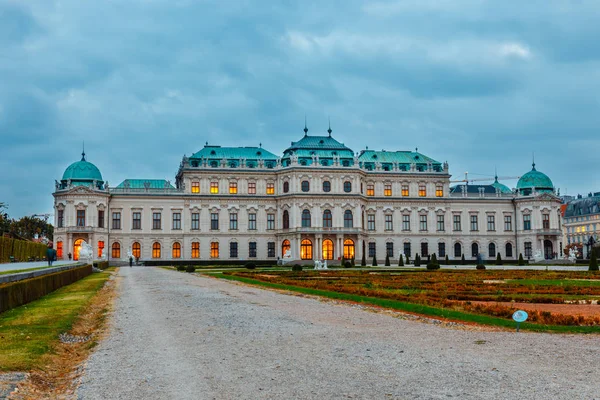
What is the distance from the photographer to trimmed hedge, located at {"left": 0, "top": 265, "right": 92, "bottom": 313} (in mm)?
15594

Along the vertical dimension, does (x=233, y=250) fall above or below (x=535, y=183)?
below

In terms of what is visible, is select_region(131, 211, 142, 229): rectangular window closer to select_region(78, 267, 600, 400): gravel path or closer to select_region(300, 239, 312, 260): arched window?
select_region(300, 239, 312, 260): arched window

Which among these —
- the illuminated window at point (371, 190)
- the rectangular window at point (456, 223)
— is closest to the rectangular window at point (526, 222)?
the rectangular window at point (456, 223)

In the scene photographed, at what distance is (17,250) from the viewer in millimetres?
44562

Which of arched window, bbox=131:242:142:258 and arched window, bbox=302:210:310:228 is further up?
arched window, bbox=302:210:310:228

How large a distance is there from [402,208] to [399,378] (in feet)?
230

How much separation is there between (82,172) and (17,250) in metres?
28.5

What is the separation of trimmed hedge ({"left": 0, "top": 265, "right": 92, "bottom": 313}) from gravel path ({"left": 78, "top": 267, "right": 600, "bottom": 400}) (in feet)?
10.2

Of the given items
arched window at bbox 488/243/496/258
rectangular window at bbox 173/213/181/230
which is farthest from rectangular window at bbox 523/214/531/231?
rectangular window at bbox 173/213/181/230

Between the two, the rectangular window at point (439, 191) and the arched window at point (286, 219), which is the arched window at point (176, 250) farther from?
the rectangular window at point (439, 191)

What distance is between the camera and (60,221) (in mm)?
70125

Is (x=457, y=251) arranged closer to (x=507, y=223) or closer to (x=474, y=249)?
(x=474, y=249)

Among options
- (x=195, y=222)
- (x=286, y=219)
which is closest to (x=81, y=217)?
(x=195, y=222)

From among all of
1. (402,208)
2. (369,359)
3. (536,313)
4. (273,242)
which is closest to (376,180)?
(402,208)
